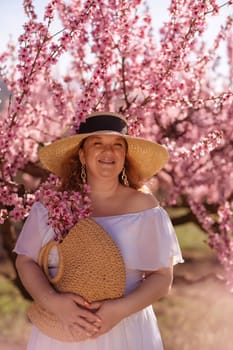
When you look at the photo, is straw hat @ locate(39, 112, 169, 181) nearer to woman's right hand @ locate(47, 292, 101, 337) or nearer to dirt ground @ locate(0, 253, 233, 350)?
woman's right hand @ locate(47, 292, 101, 337)

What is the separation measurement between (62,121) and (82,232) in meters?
3.23

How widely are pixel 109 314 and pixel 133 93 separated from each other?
3.56m

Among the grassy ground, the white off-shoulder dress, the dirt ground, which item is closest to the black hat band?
the white off-shoulder dress

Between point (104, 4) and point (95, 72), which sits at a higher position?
point (104, 4)

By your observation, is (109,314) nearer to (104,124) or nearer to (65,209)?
(65,209)

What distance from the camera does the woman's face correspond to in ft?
10.8

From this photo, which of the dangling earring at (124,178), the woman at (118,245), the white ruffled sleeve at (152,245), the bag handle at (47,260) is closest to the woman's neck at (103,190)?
the woman at (118,245)

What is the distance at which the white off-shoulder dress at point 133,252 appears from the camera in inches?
125

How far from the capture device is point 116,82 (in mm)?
6059

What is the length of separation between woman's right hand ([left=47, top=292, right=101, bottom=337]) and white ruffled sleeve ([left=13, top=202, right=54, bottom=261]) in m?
0.31

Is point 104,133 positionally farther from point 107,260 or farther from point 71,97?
point 71,97

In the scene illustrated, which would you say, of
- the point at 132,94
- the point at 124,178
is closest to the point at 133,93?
the point at 132,94

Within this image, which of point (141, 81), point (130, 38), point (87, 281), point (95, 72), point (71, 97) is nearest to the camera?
point (87, 281)

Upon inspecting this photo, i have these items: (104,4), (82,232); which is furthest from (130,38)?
(82,232)
